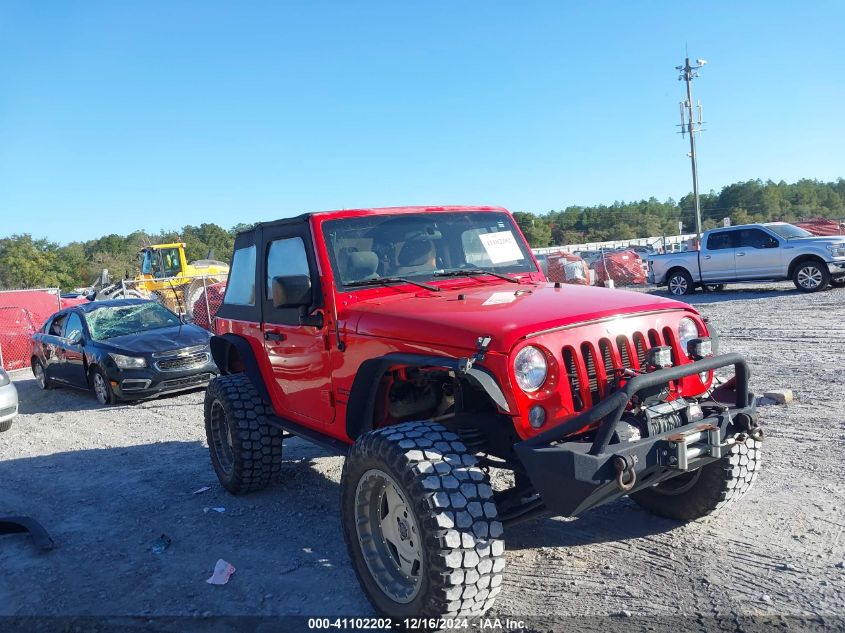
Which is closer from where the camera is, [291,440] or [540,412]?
[540,412]

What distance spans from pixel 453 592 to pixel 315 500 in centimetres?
245

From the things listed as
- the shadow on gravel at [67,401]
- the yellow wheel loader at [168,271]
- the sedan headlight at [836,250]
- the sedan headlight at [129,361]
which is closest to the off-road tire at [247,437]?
the shadow on gravel at [67,401]

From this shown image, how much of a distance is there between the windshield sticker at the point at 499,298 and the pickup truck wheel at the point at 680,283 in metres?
16.5

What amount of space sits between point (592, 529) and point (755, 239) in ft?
50.9

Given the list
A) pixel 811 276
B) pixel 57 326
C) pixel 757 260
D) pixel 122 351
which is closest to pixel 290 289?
pixel 122 351

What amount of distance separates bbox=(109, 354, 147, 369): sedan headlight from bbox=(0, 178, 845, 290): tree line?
168 feet

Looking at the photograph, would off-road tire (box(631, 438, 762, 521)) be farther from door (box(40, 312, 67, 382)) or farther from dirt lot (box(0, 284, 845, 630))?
door (box(40, 312, 67, 382))

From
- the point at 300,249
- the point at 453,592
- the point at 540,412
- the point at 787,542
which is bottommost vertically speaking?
the point at 787,542

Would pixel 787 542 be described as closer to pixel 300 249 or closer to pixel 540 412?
pixel 540 412

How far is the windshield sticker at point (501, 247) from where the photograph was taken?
4832 mm

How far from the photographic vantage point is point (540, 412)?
3215mm

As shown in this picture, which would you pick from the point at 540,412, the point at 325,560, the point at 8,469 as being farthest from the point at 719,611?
the point at 8,469

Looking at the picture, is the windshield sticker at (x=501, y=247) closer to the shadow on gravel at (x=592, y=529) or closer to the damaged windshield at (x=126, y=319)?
the shadow on gravel at (x=592, y=529)

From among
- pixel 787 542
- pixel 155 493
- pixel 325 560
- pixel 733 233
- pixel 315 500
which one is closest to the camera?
pixel 787 542
